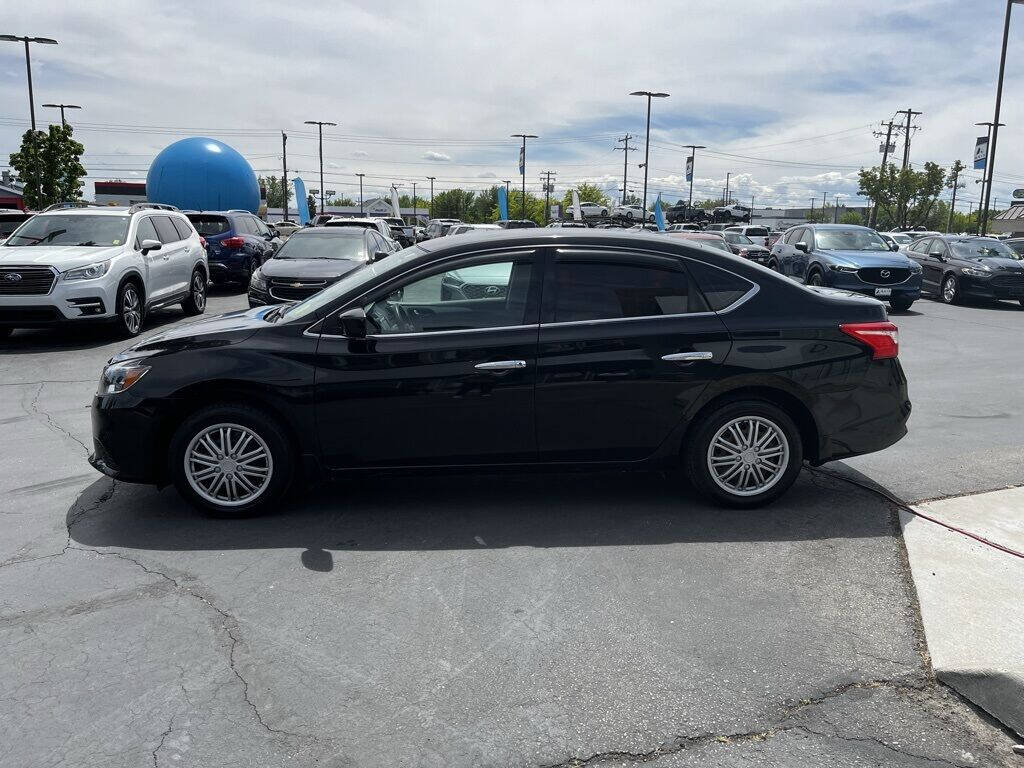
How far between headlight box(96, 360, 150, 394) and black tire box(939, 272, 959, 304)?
20.0m

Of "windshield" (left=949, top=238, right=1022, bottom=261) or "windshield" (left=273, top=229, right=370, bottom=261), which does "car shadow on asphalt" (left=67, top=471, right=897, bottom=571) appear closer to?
"windshield" (left=273, top=229, right=370, bottom=261)

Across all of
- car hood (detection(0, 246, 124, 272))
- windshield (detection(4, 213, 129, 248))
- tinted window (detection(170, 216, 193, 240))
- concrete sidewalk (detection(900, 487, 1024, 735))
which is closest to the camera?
concrete sidewalk (detection(900, 487, 1024, 735))

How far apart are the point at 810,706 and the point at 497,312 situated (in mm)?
2667

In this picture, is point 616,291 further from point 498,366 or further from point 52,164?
point 52,164

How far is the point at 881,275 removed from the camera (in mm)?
17172

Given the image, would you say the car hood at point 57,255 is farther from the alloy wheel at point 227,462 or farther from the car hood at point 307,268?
the alloy wheel at point 227,462

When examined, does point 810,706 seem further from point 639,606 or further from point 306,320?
point 306,320

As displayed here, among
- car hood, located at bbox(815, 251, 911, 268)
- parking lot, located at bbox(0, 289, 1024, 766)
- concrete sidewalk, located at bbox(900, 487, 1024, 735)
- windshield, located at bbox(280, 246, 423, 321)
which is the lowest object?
parking lot, located at bbox(0, 289, 1024, 766)

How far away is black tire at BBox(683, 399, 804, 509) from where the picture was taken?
16.2 feet

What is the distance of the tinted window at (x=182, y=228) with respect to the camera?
1445 cm

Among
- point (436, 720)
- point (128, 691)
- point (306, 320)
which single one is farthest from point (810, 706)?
point (306, 320)

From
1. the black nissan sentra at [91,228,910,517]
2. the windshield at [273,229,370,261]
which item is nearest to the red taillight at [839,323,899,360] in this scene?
the black nissan sentra at [91,228,910,517]

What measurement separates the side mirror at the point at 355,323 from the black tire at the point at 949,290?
19251mm

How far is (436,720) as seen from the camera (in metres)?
2.94
